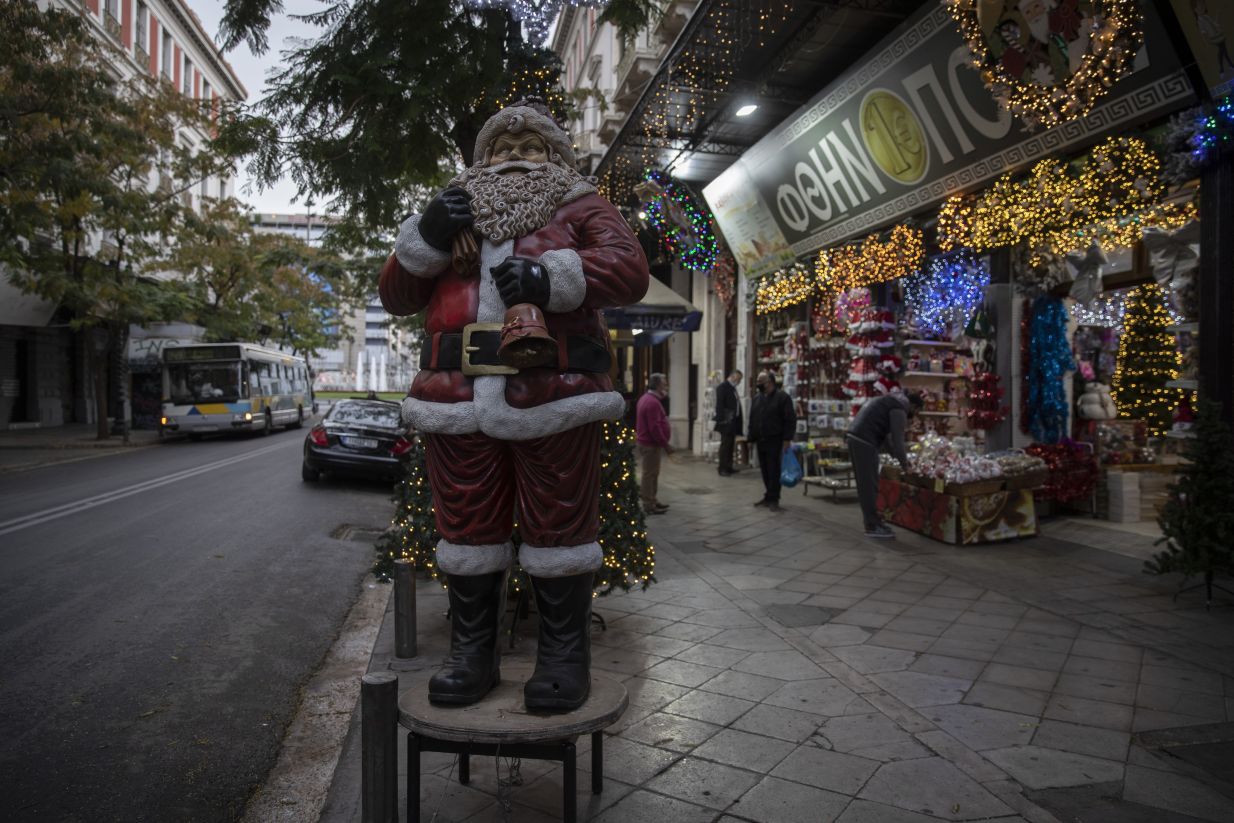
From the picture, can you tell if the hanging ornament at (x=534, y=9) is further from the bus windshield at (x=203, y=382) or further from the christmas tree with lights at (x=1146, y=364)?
the bus windshield at (x=203, y=382)

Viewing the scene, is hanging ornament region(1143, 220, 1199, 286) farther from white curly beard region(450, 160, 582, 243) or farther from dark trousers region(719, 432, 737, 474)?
dark trousers region(719, 432, 737, 474)

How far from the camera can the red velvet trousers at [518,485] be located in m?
2.54

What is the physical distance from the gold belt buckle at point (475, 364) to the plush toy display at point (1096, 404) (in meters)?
8.57

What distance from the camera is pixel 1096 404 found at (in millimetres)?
8875

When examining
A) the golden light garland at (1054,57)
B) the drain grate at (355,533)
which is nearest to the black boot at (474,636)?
the drain grate at (355,533)

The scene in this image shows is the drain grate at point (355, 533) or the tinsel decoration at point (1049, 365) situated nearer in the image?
the drain grate at point (355, 533)

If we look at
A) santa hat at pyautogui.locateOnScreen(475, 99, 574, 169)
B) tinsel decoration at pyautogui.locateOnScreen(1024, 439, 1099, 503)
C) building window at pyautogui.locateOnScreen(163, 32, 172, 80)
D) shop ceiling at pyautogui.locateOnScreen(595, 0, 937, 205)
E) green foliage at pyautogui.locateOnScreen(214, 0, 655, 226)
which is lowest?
tinsel decoration at pyautogui.locateOnScreen(1024, 439, 1099, 503)

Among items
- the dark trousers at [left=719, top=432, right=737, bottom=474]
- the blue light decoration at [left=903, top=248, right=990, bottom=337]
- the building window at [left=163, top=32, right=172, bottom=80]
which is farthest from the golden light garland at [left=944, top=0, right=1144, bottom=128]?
the building window at [left=163, top=32, right=172, bottom=80]

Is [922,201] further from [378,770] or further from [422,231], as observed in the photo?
[378,770]

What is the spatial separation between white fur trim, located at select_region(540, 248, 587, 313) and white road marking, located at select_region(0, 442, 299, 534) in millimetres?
7912

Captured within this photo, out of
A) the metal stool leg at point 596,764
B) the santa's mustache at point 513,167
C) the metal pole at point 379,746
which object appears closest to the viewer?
the metal pole at point 379,746

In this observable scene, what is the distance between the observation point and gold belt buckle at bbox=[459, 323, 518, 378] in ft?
8.06

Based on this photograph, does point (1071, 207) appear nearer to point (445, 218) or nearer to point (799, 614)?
point (799, 614)

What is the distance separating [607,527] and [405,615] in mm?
1219
